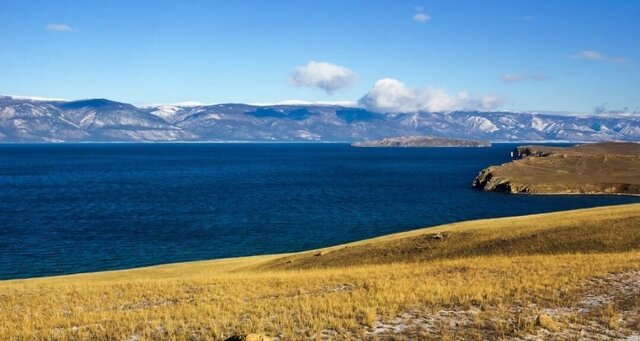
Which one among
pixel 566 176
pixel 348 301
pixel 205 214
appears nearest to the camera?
pixel 348 301

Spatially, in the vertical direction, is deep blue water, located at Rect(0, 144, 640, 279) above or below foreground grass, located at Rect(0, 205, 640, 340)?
below

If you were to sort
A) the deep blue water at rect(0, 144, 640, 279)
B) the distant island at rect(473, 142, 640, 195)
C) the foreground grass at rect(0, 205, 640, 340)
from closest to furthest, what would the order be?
the foreground grass at rect(0, 205, 640, 340) < the deep blue water at rect(0, 144, 640, 279) < the distant island at rect(473, 142, 640, 195)

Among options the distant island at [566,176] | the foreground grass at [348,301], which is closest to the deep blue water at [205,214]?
the distant island at [566,176]

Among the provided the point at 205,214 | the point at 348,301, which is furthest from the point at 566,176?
the point at 348,301

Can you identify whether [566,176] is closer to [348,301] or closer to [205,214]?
[205,214]

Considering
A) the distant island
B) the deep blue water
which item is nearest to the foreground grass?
the deep blue water

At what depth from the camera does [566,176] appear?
151 metres

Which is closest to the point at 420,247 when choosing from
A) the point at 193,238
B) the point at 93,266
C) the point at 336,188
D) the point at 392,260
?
the point at 392,260

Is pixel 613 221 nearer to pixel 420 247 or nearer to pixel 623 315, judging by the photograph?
pixel 420 247

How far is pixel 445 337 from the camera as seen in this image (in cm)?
1565

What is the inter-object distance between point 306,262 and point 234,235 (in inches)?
1532

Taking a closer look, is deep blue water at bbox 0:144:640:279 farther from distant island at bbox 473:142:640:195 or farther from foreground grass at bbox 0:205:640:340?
foreground grass at bbox 0:205:640:340

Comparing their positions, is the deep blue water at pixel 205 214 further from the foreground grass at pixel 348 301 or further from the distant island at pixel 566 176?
the foreground grass at pixel 348 301

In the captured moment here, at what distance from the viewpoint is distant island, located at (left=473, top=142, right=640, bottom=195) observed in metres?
135
